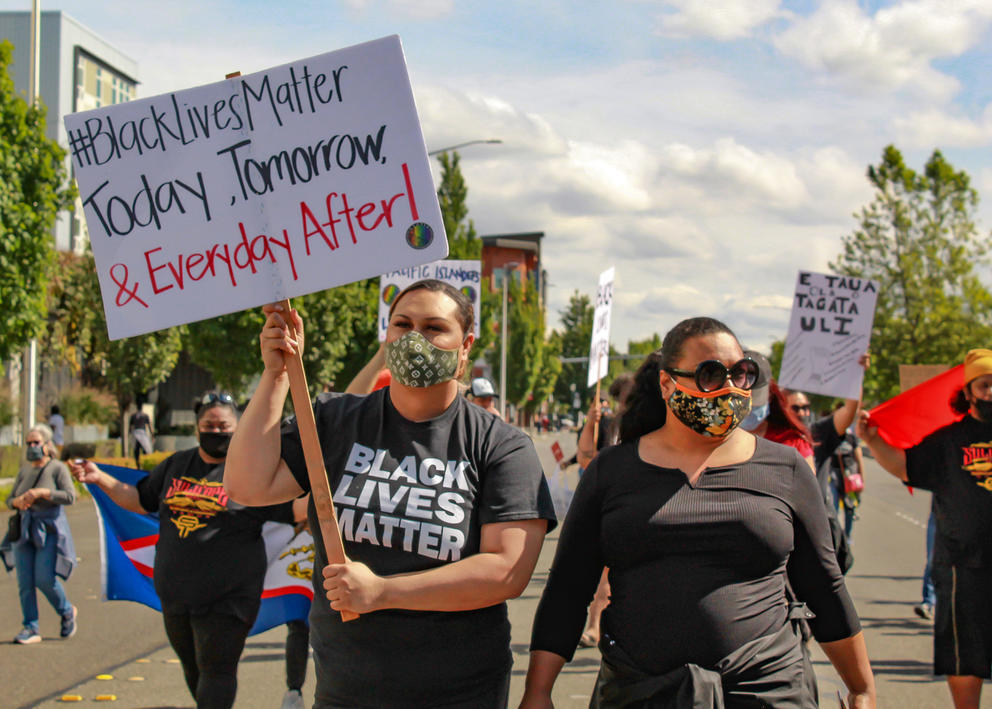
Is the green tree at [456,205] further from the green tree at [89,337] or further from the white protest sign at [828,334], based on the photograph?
the white protest sign at [828,334]

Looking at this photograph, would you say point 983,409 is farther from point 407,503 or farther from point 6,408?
point 6,408

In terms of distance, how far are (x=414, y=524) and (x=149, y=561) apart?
4145 mm

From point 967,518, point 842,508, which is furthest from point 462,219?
point 967,518

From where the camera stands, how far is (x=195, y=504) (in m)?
5.20

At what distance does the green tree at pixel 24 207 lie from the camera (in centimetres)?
1636

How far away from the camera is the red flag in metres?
5.58

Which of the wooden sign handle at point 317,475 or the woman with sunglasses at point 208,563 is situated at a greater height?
the wooden sign handle at point 317,475

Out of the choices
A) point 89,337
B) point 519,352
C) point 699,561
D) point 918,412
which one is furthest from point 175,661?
point 519,352

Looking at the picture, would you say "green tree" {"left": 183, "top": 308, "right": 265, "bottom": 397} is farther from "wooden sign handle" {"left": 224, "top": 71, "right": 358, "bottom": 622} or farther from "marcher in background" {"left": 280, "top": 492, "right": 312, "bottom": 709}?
"wooden sign handle" {"left": 224, "top": 71, "right": 358, "bottom": 622}

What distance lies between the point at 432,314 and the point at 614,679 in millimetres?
1079

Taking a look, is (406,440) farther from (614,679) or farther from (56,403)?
(56,403)

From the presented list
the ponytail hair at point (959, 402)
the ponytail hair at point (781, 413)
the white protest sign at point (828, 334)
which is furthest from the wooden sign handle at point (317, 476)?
the white protest sign at point (828, 334)

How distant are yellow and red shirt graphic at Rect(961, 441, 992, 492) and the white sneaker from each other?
351 centimetres

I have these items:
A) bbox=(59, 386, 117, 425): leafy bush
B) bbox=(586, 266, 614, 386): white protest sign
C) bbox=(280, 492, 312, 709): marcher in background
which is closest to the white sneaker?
bbox=(280, 492, 312, 709): marcher in background
